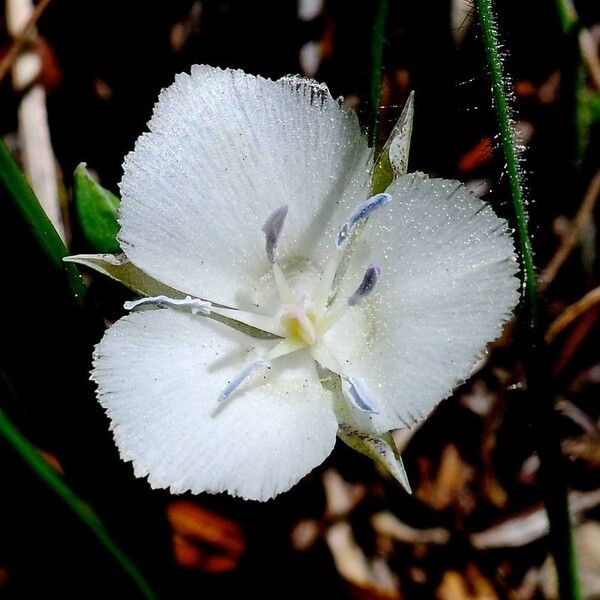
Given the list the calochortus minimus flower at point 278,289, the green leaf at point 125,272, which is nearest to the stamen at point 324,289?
the calochortus minimus flower at point 278,289

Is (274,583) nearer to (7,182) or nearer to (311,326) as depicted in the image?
(311,326)

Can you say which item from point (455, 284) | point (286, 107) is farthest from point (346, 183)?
point (455, 284)

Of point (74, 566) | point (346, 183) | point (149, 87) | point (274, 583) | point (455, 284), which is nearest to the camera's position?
point (455, 284)

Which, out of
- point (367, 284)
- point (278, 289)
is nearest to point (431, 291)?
point (367, 284)

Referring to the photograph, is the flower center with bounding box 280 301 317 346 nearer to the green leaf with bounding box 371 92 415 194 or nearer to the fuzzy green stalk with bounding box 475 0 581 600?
the green leaf with bounding box 371 92 415 194

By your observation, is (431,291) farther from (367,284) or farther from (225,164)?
(225,164)

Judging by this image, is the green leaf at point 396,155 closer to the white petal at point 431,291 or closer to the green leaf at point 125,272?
the white petal at point 431,291

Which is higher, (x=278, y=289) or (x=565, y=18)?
(x=565, y=18)
